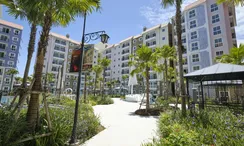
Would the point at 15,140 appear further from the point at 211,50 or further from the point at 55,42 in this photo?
the point at 55,42

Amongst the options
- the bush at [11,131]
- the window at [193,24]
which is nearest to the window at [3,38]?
the bush at [11,131]

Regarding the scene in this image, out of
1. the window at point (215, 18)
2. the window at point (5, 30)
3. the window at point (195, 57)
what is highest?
the window at point (5, 30)

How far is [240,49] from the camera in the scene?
50.3 ft

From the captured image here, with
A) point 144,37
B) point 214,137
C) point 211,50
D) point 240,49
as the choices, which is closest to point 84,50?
point 214,137

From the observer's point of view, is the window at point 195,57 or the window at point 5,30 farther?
the window at point 5,30

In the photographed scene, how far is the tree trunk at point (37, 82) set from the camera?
15.0 feet

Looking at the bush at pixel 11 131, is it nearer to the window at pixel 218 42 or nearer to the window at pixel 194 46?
the window at pixel 194 46

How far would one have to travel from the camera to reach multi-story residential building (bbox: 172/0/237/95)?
29.9 m

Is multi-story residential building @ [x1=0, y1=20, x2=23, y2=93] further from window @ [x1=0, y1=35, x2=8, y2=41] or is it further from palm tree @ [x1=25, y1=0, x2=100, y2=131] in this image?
palm tree @ [x1=25, y1=0, x2=100, y2=131]

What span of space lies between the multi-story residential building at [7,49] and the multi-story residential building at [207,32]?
2190 inches

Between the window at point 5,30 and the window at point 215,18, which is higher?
the window at point 5,30

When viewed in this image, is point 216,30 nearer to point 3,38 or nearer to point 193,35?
point 193,35

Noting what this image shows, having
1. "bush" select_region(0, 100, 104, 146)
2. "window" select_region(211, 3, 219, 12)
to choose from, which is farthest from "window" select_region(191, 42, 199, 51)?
"bush" select_region(0, 100, 104, 146)

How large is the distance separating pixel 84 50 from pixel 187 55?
3429 centimetres
